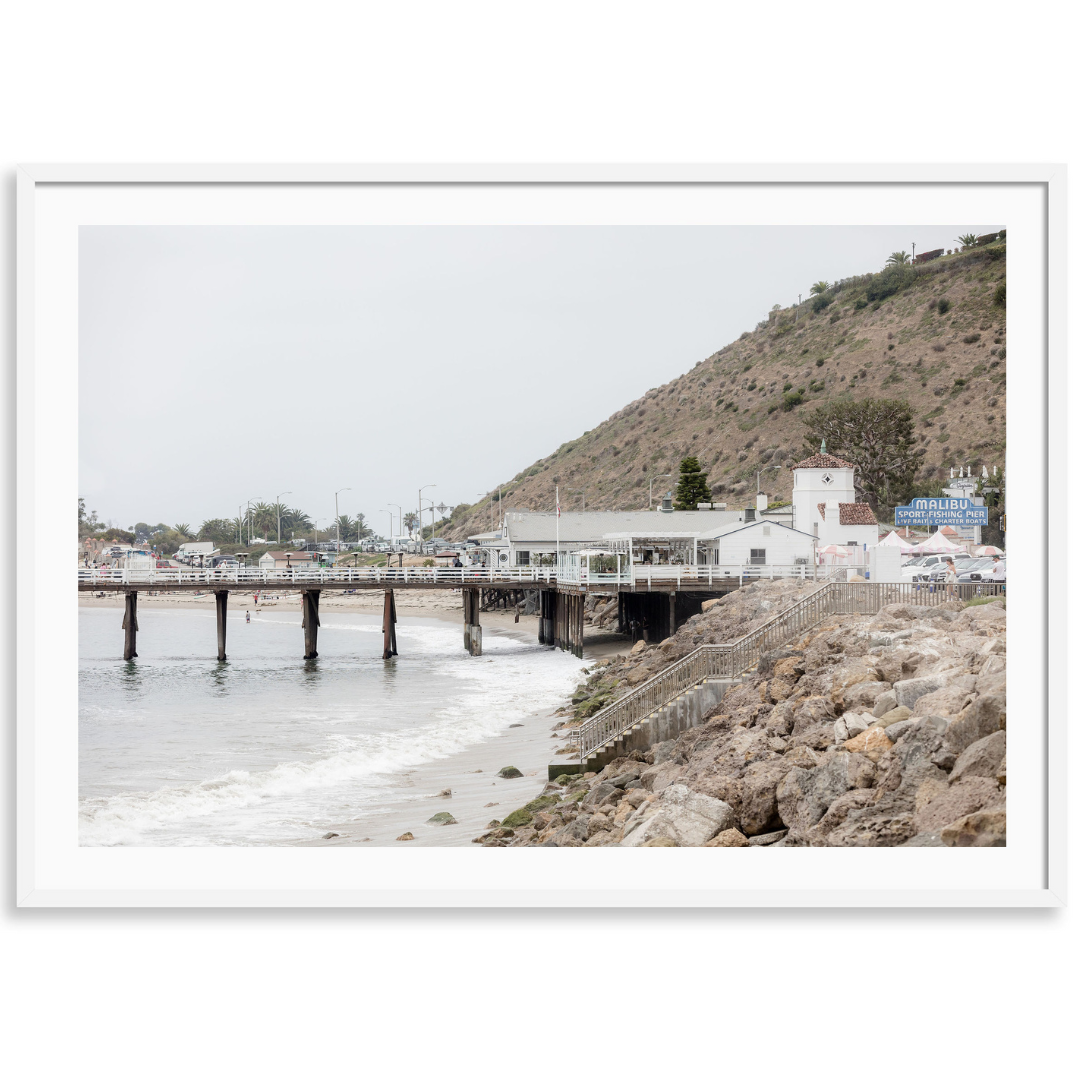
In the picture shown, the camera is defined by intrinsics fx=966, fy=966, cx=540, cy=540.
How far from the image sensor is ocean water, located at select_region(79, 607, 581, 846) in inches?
451

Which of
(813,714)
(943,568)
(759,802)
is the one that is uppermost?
(943,568)

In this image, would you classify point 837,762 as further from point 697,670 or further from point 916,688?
point 697,670

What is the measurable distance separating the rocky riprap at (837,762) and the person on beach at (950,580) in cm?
18

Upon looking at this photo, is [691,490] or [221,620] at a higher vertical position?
[691,490]

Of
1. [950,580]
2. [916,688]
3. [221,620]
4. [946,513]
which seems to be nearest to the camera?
[916,688]

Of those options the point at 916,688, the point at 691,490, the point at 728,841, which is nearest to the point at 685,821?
the point at 728,841

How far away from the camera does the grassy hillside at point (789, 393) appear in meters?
17.4

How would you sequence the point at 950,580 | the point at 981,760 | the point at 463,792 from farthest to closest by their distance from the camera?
the point at 463,792 → the point at 950,580 → the point at 981,760

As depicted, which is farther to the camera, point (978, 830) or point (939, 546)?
point (939, 546)

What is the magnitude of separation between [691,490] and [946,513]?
28.5 m

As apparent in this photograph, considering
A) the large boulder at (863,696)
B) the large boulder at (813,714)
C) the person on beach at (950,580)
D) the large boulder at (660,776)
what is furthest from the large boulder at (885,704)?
the person on beach at (950,580)

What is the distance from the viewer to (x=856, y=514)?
20.8m
